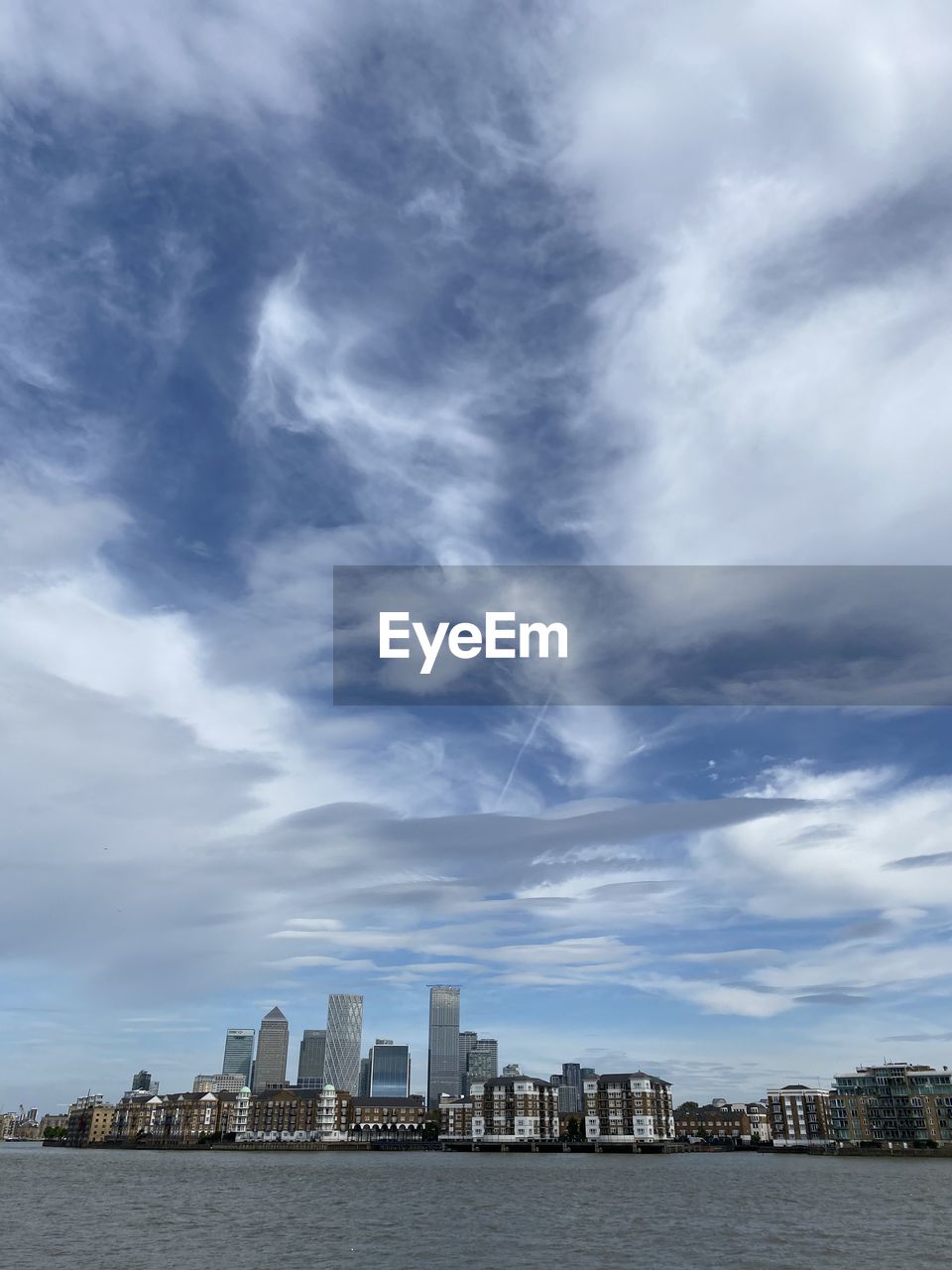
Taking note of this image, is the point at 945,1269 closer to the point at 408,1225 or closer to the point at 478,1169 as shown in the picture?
the point at 408,1225

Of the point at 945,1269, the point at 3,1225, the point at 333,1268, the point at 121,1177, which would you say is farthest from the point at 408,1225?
the point at 121,1177

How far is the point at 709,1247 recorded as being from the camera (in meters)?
67.6

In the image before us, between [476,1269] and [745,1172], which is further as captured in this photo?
[745,1172]

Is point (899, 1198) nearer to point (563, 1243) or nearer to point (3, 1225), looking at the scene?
point (563, 1243)

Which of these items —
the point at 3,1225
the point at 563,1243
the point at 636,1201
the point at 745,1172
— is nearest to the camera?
the point at 563,1243

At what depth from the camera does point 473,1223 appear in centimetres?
8206

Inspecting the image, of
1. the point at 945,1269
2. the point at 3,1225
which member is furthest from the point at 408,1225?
the point at 945,1269

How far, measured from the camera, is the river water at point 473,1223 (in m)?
62.8

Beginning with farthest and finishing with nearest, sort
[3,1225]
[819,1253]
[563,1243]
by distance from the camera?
[3,1225]
[563,1243]
[819,1253]

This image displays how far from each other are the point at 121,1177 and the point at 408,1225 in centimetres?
8452

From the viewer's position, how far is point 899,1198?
106 m

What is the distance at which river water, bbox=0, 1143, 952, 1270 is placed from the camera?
6278cm

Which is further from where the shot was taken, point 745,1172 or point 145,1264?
point 745,1172

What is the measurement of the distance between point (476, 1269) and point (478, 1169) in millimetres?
130007
